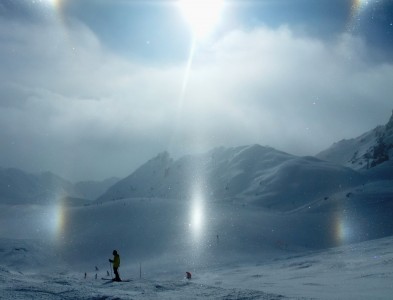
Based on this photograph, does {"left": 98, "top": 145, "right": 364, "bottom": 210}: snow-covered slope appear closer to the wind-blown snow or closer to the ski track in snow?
the wind-blown snow

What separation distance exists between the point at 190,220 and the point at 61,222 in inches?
773

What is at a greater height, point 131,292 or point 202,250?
point 202,250

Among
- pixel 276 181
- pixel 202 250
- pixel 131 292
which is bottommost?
pixel 131 292

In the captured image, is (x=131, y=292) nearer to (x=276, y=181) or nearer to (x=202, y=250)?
(x=202, y=250)

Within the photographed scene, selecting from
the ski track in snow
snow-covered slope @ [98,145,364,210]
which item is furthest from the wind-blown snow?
snow-covered slope @ [98,145,364,210]

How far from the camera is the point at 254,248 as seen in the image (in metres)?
44.4

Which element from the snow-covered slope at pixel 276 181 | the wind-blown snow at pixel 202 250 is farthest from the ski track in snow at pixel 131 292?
the snow-covered slope at pixel 276 181

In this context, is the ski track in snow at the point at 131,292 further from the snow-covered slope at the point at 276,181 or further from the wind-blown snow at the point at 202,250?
the snow-covered slope at the point at 276,181

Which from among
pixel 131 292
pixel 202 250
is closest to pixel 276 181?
pixel 202 250

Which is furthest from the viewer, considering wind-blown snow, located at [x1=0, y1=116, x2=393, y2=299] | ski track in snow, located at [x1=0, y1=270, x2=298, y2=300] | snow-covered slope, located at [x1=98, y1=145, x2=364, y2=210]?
snow-covered slope, located at [x1=98, y1=145, x2=364, y2=210]

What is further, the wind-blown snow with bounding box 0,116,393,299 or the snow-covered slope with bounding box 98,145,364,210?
the snow-covered slope with bounding box 98,145,364,210

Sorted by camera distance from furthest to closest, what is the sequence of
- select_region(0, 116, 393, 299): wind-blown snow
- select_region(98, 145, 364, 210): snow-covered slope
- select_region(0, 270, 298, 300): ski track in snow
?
1. select_region(98, 145, 364, 210): snow-covered slope
2. select_region(0, 116, 393, 299): wind-blown snow
3. select_region(0, 270, 298, 300): ski track in snow

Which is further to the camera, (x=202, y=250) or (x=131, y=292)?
(x=202, y=250)

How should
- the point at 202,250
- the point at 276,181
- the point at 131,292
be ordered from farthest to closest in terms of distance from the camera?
the point at 276,181 → the point at 202,250 → the point at 131,292
